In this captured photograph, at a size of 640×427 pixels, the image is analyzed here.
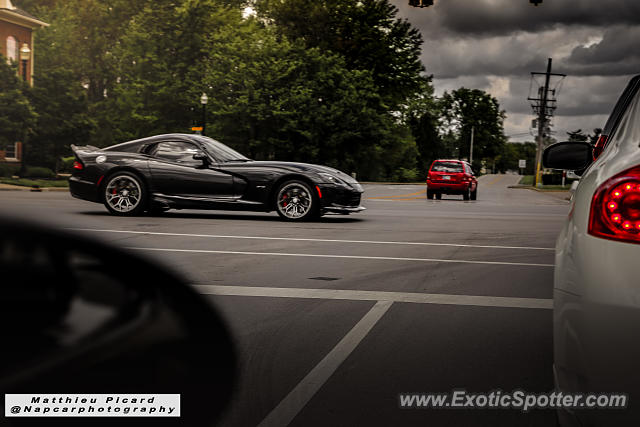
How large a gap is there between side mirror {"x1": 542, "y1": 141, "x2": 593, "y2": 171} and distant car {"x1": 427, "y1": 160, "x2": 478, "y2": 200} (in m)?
22.8

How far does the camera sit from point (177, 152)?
13523 mm

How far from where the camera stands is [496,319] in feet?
18.1

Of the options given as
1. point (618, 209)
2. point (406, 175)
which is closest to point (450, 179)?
point (618, 209)

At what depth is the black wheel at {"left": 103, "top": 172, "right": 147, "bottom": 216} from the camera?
13586mm

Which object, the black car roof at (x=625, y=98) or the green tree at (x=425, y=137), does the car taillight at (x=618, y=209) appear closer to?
the black car roof at (x=625, y=98)

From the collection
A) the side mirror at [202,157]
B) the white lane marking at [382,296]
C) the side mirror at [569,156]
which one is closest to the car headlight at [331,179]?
the side mirror at [202,157]

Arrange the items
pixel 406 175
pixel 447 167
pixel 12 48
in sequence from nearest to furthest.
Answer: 1. pixel 447 167
2. pixel 12 48
3. pixel 406 175

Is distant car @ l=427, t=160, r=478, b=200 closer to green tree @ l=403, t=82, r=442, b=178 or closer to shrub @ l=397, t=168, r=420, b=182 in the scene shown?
shrub @ l=397, t=168, r=420, b=182

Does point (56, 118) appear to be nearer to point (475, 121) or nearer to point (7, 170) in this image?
point (7, 170)

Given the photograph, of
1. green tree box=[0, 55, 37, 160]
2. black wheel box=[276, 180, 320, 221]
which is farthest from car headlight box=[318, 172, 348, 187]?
green tree box=[0, 55, 37, 160]

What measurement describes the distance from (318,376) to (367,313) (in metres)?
1.69

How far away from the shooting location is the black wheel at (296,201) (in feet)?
43.5

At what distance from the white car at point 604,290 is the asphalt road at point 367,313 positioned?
91cm

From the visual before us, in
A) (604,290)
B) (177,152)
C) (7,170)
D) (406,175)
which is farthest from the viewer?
(406,175)
